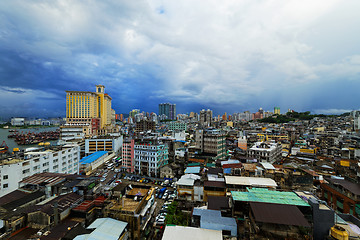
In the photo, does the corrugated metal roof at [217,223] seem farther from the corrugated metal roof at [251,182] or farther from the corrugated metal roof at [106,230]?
the corrugated metal roof at [251,182]

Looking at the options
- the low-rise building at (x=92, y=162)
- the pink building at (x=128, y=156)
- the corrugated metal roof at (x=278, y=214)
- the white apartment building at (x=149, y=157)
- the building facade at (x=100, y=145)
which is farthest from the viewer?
the building facade at (x=100, y=145)

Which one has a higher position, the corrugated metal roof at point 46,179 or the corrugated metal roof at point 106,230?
the corrugated metal roof at point 46,179

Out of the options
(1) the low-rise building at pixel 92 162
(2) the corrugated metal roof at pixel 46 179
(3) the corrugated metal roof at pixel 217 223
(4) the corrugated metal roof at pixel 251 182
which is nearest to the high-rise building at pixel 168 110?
(1) the low-rise building at pixel 92 162

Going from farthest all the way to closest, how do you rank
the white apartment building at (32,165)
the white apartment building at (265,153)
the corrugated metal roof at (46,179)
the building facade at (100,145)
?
the building facade at (100,145)
the white apartment building at (265,153)
the white apartment building at (32,165)
the corrugated metal roof at (46,179)

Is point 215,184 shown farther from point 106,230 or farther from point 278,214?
point 106,230

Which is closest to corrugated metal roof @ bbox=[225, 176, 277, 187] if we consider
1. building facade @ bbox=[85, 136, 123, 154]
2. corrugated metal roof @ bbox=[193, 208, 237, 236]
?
corrugated metal roof @ bbox=[193, 208, 237, 236]

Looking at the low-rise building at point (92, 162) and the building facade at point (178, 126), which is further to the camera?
the building facade at point (178, 126)

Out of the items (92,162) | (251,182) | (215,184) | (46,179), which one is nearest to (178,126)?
(92,162)
